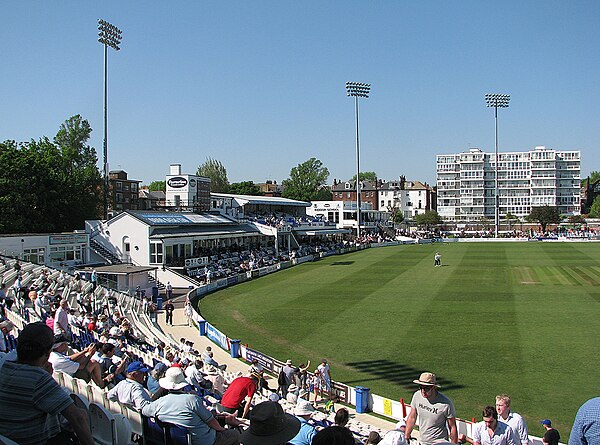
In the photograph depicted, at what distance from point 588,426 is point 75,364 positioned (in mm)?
5889

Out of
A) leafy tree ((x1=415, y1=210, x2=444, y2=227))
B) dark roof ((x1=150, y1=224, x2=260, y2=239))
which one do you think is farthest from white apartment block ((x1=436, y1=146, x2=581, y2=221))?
dark roof ((x1=150, y1=224, x2=260, y2=239))

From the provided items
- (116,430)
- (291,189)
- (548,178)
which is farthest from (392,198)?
(116,430)

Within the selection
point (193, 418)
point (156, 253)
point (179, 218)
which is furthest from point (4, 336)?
point (179, 218)

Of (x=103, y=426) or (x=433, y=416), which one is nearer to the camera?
(x=103, y=426)

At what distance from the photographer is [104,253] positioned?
129 feet

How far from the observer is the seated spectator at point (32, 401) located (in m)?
3.94

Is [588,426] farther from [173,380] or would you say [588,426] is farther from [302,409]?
[302,409]

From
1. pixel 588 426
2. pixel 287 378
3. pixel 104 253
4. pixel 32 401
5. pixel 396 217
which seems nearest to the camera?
pixel 32 401

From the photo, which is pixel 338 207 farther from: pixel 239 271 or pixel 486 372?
pixel 486 372

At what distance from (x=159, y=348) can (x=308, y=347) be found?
6.06 metres

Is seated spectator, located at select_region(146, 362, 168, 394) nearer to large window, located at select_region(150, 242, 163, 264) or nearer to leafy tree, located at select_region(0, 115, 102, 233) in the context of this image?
large window, located at select_region(150, 242, 163, 264)

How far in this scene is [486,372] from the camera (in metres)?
16.0

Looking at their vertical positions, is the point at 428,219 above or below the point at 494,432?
above

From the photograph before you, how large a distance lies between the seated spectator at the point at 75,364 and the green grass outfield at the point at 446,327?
878 cm
